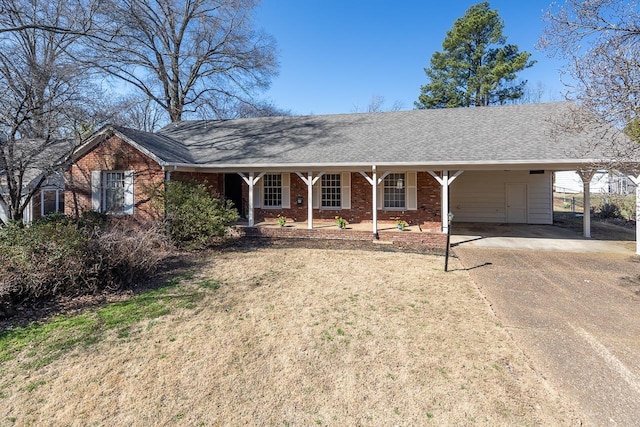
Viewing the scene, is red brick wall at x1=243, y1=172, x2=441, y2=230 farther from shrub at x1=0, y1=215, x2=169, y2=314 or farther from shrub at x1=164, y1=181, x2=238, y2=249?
shrub at x1=0, y1=215, x2=169, y2=314

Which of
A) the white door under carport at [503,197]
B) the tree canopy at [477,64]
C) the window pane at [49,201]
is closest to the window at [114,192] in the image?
the window pane at [49,201]

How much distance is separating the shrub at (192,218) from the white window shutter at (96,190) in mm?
3962

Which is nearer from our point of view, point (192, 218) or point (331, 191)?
point (192, 218)

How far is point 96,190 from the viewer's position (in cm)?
1210

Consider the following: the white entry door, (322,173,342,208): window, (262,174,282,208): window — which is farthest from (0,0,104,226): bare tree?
the white entry door

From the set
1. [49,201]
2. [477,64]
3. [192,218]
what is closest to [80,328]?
[192,218]

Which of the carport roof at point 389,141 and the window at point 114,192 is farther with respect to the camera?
the window at point 114,192

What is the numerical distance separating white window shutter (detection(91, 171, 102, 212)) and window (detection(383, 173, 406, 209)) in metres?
10.7

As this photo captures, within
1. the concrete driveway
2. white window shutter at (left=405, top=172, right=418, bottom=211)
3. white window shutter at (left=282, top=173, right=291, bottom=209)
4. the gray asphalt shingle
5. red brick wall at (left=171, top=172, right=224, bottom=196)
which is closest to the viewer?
the concrete driveway

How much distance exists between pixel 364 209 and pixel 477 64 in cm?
2231

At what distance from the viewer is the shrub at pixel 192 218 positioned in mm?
9766

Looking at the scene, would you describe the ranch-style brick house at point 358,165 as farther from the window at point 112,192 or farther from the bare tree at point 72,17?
the bare tree at point 72,17

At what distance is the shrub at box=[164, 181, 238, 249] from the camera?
9.77 metres

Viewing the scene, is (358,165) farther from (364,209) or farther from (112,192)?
(112,192)
